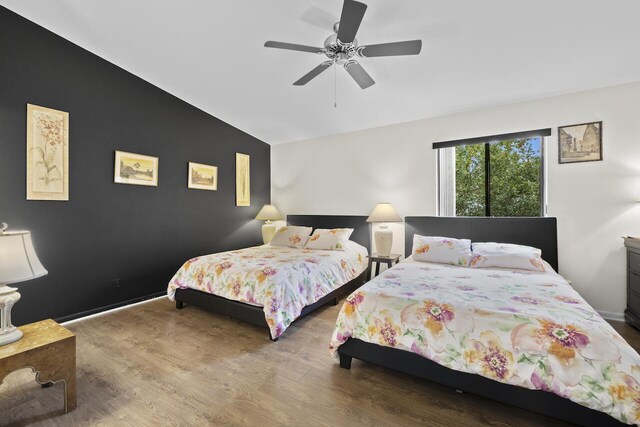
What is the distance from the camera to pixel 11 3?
2.69 meters

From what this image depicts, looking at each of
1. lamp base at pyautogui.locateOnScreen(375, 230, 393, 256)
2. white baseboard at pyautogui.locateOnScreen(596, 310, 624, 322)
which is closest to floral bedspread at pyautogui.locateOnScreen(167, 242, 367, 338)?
lamp base at pyautogui.locateOnScreen(375, 230, 393, 256)

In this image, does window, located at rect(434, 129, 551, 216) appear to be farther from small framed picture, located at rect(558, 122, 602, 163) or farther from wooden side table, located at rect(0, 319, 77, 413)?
wooden side table, located at rect(0, 319, 77, 413)

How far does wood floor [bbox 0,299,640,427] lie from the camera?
1.67m

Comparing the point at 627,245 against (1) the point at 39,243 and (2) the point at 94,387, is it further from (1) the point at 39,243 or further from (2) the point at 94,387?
(1) the point at 39,243

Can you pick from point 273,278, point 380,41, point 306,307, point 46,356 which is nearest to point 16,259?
point 46,356

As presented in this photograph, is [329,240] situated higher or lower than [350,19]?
lower

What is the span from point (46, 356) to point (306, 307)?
1.98 meters

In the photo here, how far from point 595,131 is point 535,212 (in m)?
1.05

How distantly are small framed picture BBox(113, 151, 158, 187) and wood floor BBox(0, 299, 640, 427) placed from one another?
185 cm

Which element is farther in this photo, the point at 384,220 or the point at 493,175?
the point at 384,220

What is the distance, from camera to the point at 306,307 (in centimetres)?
297

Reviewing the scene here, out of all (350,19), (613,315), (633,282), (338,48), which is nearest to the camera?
(350,19)

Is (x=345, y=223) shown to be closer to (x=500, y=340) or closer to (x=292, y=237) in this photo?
(x=292, y=237)

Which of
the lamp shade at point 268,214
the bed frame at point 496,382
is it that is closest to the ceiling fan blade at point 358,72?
the bed frame at point 496,382
